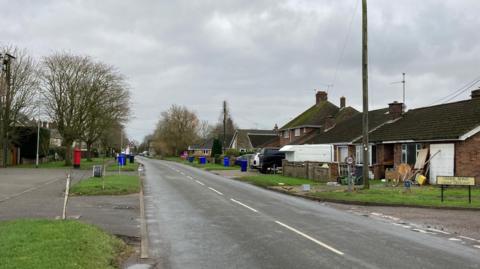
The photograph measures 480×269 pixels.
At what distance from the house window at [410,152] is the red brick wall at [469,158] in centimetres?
356

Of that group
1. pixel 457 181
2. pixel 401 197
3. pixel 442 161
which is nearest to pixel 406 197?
pixel 401 197

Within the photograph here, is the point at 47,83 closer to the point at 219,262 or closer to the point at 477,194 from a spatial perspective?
the point at 477,194

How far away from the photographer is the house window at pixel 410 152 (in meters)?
30.9

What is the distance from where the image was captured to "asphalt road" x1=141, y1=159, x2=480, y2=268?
28.2ft

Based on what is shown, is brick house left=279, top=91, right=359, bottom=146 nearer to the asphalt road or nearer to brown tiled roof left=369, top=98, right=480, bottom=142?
brown tiled roof left=369, top=98, right=480, bottom=142

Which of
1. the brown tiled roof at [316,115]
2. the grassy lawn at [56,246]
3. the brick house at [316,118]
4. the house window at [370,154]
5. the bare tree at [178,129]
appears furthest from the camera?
the bare tree at [178,129]

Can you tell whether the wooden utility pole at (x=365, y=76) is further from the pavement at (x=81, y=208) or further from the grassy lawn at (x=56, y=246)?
the grassy lawn at (x=56, y=246)

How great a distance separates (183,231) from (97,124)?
4406 cm

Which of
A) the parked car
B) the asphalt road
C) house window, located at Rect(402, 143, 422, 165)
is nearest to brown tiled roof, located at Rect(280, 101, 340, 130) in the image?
the parked car

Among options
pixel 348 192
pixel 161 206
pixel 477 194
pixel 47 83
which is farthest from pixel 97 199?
pixel 47 83

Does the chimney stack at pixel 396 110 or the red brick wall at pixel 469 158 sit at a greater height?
the chimney stack at pixel 396 110

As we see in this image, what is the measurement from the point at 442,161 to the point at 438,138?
131 centimetres

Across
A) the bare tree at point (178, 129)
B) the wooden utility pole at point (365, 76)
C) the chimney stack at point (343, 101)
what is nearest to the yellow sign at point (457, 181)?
the wooden utility pole at point (365, 76)

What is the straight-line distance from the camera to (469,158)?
1056 inches
